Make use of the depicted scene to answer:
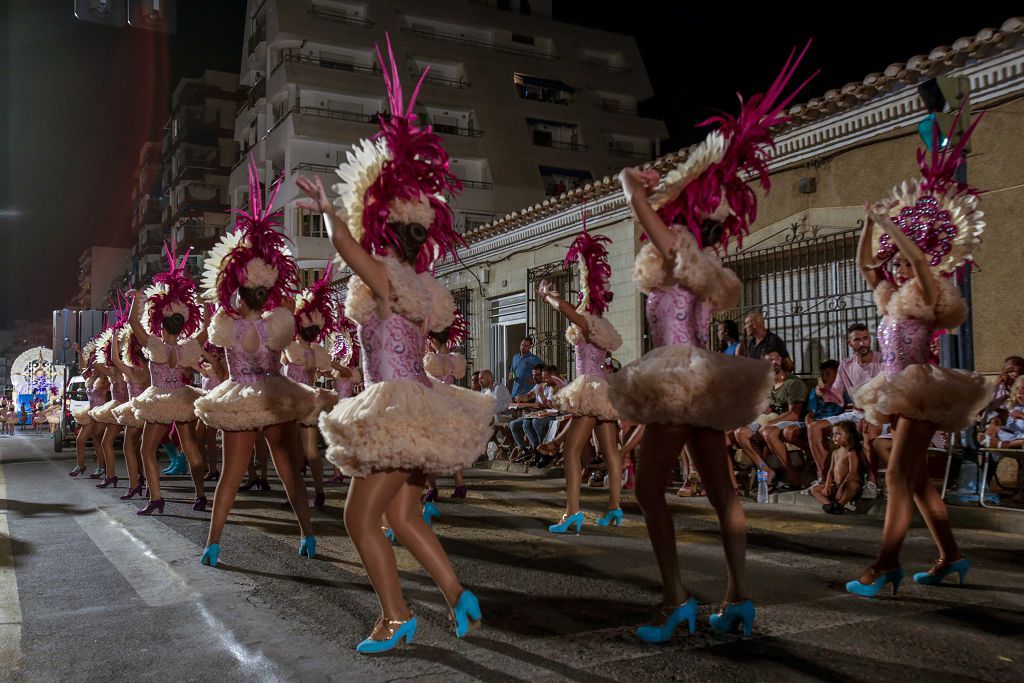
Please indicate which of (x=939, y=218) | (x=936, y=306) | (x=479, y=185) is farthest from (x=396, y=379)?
(x=479, y=185)

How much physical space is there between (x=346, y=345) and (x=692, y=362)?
8.07m

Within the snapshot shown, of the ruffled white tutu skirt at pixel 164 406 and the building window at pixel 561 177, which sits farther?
the building window at pixel 561 177

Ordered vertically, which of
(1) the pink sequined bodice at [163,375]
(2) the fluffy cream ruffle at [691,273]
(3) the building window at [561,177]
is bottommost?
(1) the pink sequined bodice at [163,375]

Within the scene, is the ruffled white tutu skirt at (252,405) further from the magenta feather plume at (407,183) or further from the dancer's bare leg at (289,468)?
the magenta feather plume at (407,183)

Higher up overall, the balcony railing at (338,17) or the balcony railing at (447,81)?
the balcony railing at (338,17)

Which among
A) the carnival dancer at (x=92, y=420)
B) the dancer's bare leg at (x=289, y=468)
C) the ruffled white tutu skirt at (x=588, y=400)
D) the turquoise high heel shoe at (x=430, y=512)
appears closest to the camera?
the dancer's bare leg at (x=289, y=468)

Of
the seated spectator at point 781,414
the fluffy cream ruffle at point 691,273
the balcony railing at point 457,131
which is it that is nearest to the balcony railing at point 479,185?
the balcony railing at point 457,131

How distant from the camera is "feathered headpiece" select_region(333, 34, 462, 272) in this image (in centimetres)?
412

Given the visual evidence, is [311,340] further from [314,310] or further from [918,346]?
[918,346]

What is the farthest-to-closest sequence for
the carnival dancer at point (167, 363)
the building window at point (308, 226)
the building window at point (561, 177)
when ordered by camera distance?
1. the building window at point (561, 177)
2. the building window at point (308, 226)
3. the carnival dancer at point (167, 363)

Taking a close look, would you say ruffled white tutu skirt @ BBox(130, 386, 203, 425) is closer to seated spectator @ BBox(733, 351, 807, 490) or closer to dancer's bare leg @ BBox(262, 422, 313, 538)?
dancer's bare leg @ BBox(262, 422, 313, 538)

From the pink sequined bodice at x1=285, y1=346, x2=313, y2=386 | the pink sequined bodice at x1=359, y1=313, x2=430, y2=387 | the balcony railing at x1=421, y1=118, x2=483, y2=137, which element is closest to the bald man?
the pink sequined bodice at x1=285, y1=346, x2=313, y2=386

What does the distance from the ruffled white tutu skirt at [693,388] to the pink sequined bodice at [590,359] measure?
10.3ft

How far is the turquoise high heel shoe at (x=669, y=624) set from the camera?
376cm
